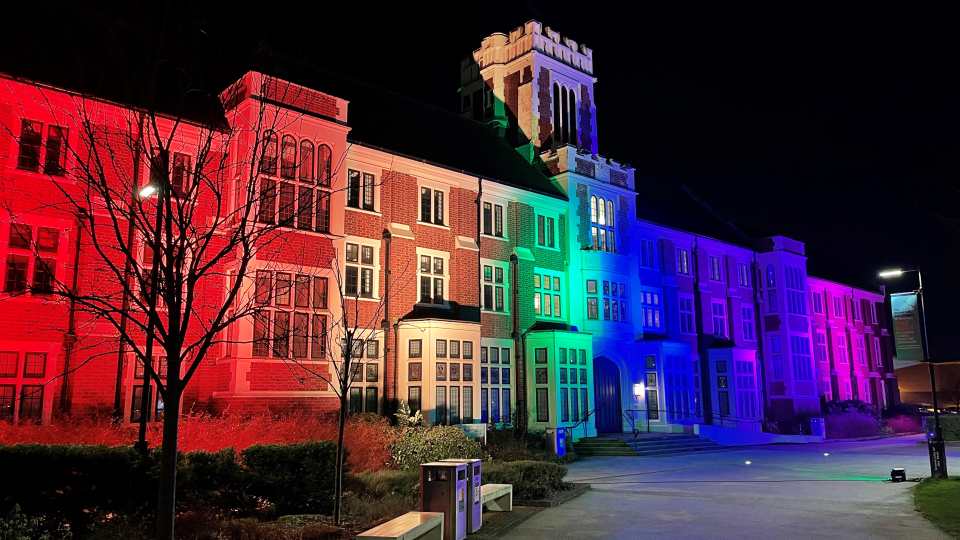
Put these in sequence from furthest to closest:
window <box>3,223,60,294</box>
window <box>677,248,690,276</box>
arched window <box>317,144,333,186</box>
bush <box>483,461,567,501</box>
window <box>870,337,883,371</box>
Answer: window <box>870,337,883,371</box>, window <box>677,248,690,276</box>, arched window <box>317,144,333,186</box>, window <box>3,223,60,294</box>, bush <box>483,461,567,501</box>

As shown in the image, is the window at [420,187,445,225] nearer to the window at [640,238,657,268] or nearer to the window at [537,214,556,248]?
the window at [537,214,556,248]

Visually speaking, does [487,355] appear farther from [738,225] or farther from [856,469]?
[738,225]

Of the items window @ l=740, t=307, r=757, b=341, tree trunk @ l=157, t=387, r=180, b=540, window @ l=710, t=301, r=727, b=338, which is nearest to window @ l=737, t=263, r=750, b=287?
window @ l=740, t=307, r=757, b=341

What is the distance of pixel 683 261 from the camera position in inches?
1452

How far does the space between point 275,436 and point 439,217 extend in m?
12.2

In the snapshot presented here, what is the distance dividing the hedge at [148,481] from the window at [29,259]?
23.1 ft

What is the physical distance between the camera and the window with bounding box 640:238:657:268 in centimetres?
3441

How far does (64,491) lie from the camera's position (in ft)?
32.7

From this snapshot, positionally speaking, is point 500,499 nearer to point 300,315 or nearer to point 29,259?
point 300,315

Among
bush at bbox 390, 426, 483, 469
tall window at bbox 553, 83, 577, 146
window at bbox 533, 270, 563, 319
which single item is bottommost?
→ bush at bbox 390, 426, 483, 469

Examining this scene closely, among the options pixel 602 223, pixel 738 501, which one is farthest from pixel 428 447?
pixel 602 223

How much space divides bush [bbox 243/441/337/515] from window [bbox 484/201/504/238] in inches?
595

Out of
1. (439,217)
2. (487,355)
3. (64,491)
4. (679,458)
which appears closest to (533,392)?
(487,355)

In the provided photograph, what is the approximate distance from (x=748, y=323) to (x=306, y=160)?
30314mm
